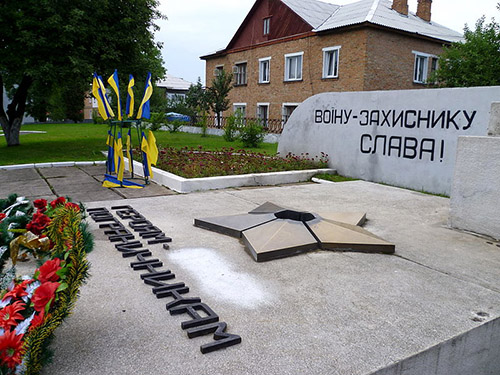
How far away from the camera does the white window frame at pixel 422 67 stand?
74.6 feet

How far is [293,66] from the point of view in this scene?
24312 millimetres

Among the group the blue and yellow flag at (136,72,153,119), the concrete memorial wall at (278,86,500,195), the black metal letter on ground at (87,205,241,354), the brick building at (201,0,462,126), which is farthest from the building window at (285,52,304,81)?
the black metal letter on ground at (87,205,241,354)

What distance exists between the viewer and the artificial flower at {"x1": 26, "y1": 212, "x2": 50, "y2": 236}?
11.8ft

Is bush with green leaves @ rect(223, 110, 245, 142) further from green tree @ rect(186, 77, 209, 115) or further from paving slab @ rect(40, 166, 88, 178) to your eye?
paving slab @ rect(40, 166, 88, 178)

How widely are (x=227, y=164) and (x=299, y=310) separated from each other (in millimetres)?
6545

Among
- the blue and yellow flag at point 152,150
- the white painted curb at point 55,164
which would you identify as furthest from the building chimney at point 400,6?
the blue and yellow flag at point 152,150

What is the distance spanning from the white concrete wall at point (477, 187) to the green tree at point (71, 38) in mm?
10424

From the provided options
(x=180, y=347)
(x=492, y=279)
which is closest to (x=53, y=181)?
(x=180, y=347)

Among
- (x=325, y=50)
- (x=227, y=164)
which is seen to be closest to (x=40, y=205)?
(x=227, y=164)

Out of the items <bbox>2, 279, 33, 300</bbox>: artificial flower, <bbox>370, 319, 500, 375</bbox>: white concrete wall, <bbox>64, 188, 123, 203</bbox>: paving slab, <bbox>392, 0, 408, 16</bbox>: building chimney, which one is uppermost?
<bbox>392, 0, 408, 16</bbox>: building chimney

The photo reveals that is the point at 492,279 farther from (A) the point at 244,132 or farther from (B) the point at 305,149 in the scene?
(A) the point at 244,132

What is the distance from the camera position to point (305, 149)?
10.3 m

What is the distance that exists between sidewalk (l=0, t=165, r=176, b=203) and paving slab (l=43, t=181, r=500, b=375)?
2.56 m

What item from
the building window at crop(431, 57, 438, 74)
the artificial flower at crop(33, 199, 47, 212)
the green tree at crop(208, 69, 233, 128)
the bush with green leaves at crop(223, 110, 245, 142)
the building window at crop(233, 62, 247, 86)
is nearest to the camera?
the artificial flower at crop(33, 199, 47, 212)
